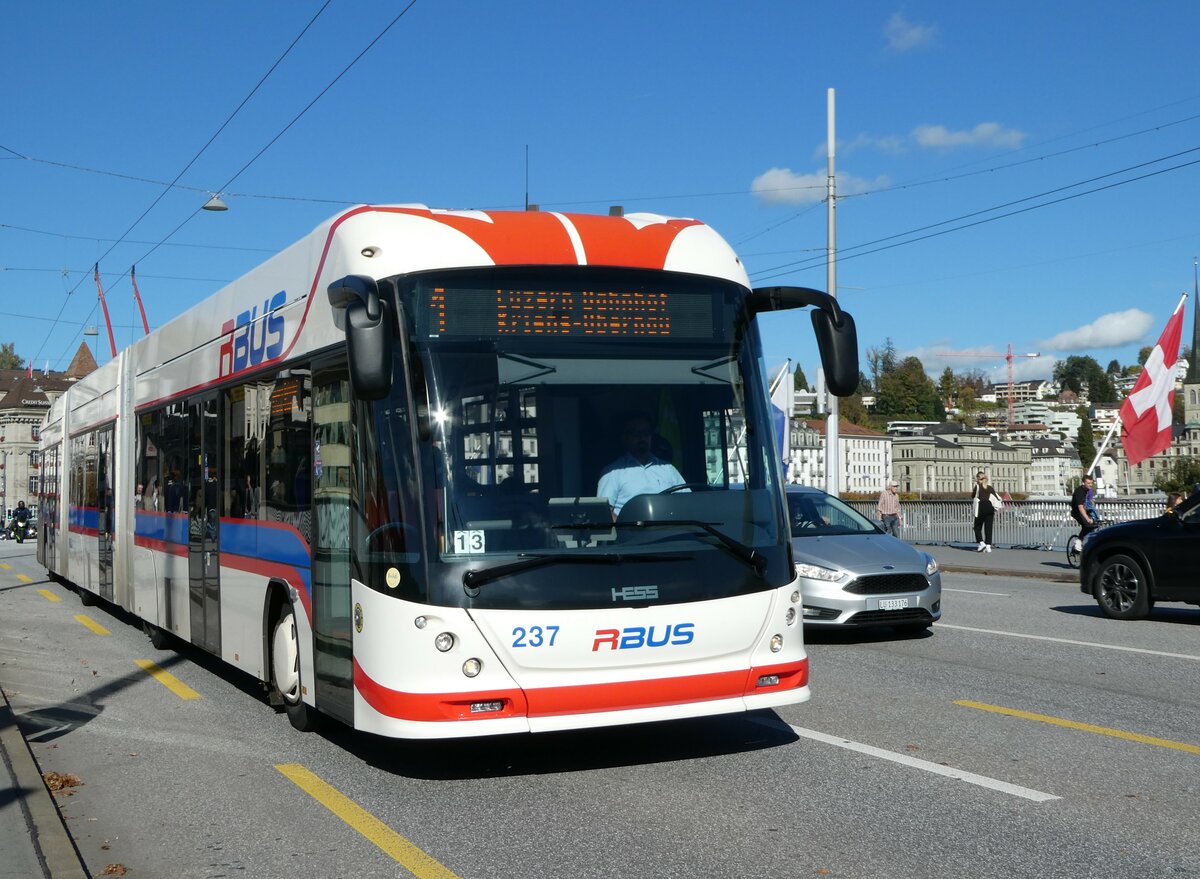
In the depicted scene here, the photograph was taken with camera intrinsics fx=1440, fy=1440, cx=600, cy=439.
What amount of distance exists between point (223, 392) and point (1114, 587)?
10.2 m

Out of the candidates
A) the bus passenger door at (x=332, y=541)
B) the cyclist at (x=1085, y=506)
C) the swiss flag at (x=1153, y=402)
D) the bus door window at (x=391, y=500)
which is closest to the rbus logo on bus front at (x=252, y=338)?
the bus passenger door at (x=332, y=541)

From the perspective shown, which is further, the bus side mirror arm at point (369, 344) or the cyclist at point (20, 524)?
the cyclist at point (20, 524)


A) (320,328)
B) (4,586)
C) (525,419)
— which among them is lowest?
(4,586)

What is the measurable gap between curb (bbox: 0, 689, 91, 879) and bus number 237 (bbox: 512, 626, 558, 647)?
7.14 ft

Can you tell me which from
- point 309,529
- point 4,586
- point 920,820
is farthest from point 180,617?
point 4,586

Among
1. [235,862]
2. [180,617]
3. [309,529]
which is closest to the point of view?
[235,862]

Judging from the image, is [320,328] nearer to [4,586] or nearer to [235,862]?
[235,862]

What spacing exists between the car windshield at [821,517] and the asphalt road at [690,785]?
3.17m

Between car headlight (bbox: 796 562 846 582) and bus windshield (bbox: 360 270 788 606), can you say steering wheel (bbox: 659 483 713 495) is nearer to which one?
bus windshield (bbox: 360 270 788 606)

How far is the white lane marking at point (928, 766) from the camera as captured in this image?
6.83m

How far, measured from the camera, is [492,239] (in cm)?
771

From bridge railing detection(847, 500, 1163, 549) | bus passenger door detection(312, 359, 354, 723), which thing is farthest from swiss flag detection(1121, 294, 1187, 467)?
bus passenger door detection(312, 359, 354, 723)

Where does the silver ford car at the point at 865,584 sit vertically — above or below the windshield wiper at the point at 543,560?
below

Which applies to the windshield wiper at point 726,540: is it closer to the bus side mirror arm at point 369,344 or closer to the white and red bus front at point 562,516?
the white and red bus front at point 562,516
